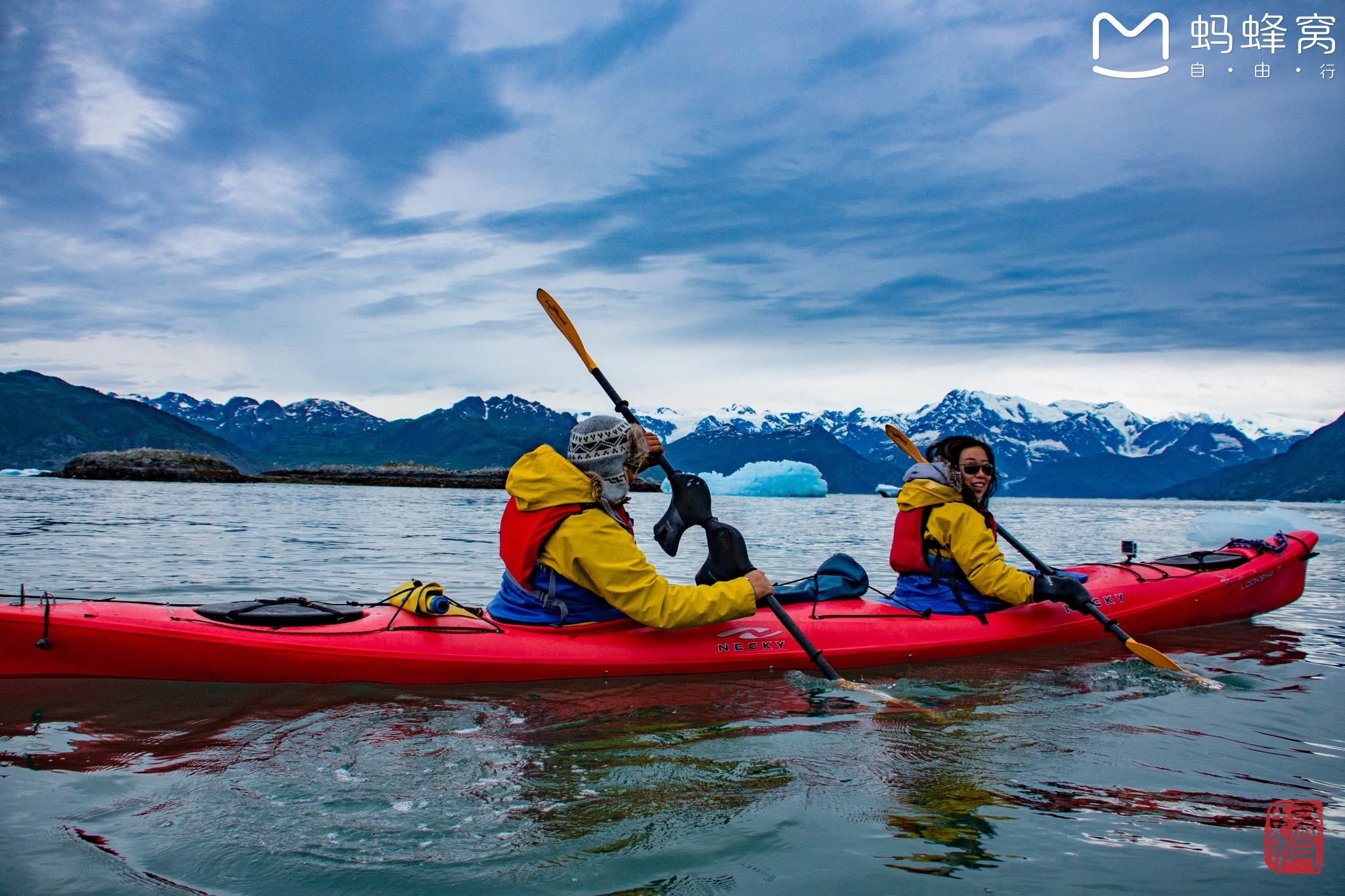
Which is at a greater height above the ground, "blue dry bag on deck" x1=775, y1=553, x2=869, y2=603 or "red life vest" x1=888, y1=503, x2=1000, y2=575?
"red life vest" x1=888, y1=503, x2=1000, y2=575

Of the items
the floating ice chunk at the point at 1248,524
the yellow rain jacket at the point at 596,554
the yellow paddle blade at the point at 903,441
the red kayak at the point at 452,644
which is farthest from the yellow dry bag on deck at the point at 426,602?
the floating ice chunk at the point at 1248,524

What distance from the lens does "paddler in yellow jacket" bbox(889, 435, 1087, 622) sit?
675 cm

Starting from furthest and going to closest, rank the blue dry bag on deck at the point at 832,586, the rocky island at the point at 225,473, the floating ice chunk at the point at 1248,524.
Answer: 1. the rocky island at the point at 225,473
2. the floating ice chunk at the point at 1248,524
3. the blue dry bag on deck at the point at 832,586

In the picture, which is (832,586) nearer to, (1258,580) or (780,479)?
(1258,580)

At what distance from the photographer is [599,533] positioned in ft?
16.9

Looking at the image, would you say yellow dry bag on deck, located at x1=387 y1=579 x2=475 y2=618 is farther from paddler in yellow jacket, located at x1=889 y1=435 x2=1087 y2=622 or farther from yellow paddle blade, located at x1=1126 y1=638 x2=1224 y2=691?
yellow paddle blade, located at x1=1126 y1=638 x2=1224 y2=691

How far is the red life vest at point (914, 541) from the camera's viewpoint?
6.96 m

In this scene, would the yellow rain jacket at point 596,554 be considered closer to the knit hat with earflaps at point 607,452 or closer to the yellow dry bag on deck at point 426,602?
the knit hat with earflaps at point 607,452

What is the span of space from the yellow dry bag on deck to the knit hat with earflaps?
155 centimetres

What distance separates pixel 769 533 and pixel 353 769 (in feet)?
78.1

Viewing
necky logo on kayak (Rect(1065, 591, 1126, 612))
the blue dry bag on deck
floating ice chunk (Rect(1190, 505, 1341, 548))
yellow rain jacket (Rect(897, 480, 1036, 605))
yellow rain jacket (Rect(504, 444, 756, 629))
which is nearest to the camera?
yellow rain jacket (Rect(504, 444, 756, 629))

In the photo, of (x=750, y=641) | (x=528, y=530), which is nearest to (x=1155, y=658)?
(x=750, y=641)

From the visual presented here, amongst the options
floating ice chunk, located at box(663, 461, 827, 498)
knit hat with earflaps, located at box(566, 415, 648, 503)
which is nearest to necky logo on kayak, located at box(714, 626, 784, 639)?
knit hat with earflaps, located at box(566, 415, 648, 503)

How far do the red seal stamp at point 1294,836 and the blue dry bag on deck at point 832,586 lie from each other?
371 centimetres
